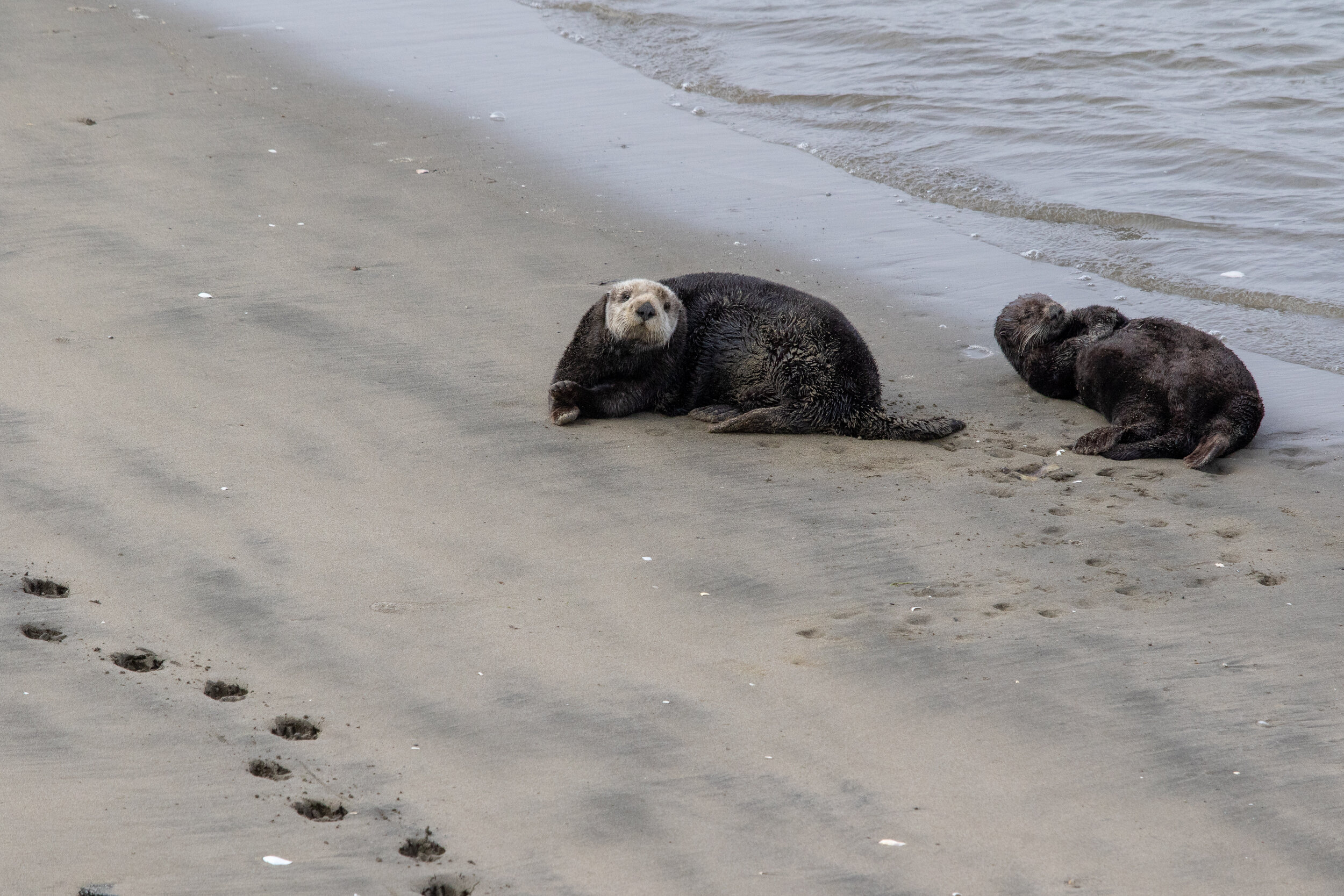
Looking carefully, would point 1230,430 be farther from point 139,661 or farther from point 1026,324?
point 139,661

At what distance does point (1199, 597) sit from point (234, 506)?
3412 mm

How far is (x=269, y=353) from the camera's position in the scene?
622cm

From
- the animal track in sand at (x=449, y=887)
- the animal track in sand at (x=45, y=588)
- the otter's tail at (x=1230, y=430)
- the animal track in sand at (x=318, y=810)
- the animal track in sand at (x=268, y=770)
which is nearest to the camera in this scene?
the animal track in sand at (x=449, y=887)

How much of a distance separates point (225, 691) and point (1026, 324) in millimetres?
4529

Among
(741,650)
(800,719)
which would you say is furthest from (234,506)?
(800,719)

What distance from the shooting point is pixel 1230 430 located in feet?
19.8

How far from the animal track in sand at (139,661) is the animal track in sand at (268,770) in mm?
557

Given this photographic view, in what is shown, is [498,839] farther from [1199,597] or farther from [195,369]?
[195,369]

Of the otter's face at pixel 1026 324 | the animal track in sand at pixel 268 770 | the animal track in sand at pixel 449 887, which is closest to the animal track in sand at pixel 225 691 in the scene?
the animal track in sand at pixel 268 770

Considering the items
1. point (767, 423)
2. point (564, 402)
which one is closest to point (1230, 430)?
point (767, 423)

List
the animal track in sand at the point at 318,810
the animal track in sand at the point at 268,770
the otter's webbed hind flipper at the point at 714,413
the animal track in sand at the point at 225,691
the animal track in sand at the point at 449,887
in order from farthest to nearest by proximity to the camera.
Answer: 1. the otter's webbed hind flipper at the point at 714,413
2. the animal track in sand at the point at 225,691
3. the animal track in sand at the point at 268,770
4. the animal track in sand at the point at 318,810
5. the animal track in sand at the point at 449,887

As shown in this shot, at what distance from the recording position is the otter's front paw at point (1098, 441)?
604 cm

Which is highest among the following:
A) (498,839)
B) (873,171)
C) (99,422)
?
(873,171)

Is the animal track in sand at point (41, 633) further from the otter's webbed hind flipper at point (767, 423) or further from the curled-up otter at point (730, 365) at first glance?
the otter's webbed hind flipper at point (767, 423)
